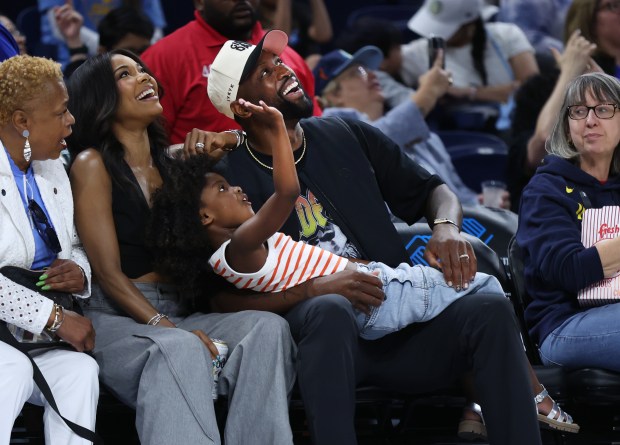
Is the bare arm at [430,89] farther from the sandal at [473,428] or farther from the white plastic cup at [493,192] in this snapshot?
the sandal at [473,428]

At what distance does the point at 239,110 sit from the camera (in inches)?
153

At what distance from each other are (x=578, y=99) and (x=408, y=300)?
3.48 feet

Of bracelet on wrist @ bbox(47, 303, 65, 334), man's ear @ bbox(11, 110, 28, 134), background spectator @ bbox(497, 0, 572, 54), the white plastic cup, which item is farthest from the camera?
background spectator @ bbox(497, 0, 572, 54)

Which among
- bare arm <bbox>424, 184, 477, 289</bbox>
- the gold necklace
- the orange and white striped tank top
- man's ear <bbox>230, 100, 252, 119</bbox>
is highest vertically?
man's ear <bbox>230, 100, 252, 119</bbox>

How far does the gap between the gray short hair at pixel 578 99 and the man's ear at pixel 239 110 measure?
1.11m

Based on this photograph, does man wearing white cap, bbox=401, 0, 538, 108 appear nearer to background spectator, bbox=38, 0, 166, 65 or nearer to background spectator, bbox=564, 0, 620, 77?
background spectator, bbox=564, 0, 620, 77

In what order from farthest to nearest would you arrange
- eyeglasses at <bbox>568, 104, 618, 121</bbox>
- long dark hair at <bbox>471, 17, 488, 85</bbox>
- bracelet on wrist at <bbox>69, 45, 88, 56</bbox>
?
long dark hair at <bbox>471, 17, 488, 85</bbox>, bracelet on wrist at <bbox>69, 45, 88, 56</bbox>, eyeglasses at <bbox>568, 104, 618, 121</bbox>

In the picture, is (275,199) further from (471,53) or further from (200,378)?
(471,53)

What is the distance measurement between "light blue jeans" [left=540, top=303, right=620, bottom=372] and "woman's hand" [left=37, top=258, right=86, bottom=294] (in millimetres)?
1572

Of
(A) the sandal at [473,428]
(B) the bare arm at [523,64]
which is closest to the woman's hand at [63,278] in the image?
(A) the sandal at [473,428]

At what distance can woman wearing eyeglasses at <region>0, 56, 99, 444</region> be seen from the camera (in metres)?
3.27

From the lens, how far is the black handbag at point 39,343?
10.6 feet

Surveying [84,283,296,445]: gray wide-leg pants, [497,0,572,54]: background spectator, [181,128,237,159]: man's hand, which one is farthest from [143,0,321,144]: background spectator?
[497,0,572,54]: background spectator

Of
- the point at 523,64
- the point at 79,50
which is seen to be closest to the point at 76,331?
the point at 79,50
